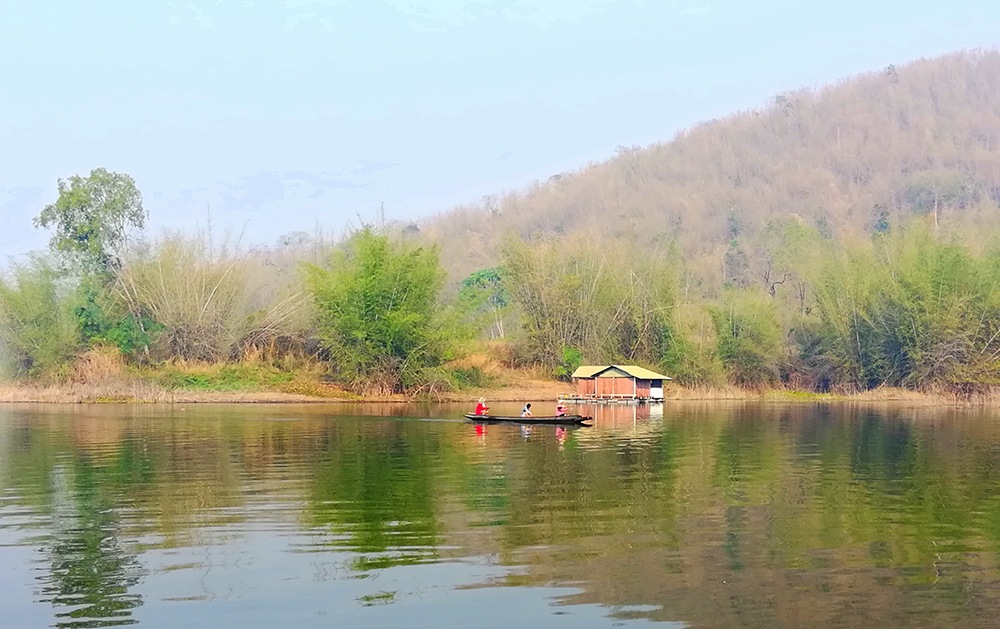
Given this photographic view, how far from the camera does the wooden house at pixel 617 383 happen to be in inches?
2389

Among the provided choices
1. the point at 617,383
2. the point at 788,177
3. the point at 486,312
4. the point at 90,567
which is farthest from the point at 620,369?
the point at 788,177

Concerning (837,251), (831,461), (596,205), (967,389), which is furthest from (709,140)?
(831,461)

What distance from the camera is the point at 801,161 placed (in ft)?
568

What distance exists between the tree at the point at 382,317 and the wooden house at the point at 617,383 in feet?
28.3

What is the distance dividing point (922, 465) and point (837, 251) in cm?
4712

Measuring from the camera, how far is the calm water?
41.9ft

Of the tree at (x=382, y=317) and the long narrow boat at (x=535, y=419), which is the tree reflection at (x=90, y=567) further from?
the tree at (x=382, y=317)

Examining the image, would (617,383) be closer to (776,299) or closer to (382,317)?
(382,317)

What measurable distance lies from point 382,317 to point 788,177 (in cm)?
12029

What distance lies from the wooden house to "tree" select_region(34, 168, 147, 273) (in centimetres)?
2960

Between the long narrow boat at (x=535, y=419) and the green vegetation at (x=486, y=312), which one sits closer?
the long narrow boat at (x=535, y=419)

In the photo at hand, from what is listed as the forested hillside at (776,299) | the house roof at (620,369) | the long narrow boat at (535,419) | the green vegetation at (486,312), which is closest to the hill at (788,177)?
the forested hillside at (776,299)

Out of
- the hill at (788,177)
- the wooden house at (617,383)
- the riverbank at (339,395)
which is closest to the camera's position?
the riverbank at (339,395)

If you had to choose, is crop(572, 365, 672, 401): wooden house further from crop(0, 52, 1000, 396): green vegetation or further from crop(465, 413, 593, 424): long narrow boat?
crop(465, 413, 593, 424): long narrow boat
